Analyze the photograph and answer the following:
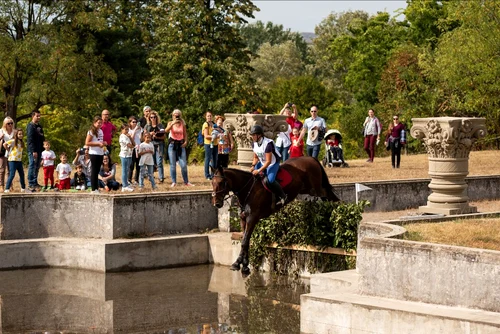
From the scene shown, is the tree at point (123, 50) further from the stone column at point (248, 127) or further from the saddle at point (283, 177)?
the saddle at point (283, 177)

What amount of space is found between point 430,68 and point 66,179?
29.8 meters

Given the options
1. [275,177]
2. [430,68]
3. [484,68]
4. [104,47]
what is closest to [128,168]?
[275,177]

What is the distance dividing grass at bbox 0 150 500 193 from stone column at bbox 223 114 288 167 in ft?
4.31

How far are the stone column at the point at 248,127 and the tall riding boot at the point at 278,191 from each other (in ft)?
12.6

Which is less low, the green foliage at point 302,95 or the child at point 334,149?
the green foliage at point 302,95

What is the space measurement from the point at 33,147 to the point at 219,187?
7357 mm

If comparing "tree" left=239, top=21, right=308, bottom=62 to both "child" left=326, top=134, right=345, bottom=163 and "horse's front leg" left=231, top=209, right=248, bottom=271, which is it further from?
"horse's front leg" left=231, top=209, right=248, bottom=271

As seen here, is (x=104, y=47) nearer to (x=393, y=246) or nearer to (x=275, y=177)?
(x=275, y=177)

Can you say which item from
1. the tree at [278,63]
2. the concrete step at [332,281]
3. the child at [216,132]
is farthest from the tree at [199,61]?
the tree at [278,63]

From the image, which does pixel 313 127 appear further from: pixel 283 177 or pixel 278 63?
pixel 278 63

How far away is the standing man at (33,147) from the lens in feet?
87.3

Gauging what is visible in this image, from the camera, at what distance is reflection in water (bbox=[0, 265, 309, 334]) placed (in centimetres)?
1836

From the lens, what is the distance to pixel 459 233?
17875 millimetres

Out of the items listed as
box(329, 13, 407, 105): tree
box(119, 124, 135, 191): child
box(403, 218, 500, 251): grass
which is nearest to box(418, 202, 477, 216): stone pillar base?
box(403, 218, 500, 251): grass
